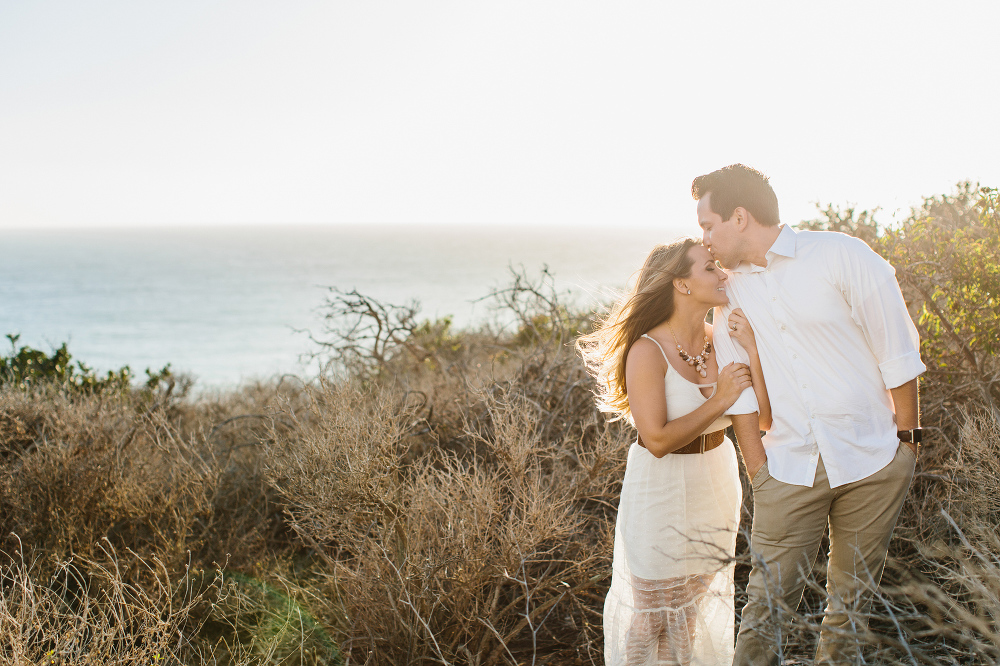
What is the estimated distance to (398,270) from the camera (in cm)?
8275

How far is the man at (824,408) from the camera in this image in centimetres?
246

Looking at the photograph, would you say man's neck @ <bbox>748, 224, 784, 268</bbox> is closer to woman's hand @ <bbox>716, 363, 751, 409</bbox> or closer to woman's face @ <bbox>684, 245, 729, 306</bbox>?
woman's face @ <bbox>684, 245, 729, 306</bbox>

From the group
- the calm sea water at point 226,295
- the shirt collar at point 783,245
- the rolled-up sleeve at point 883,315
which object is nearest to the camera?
the rolled-up sleeve at point 883,315

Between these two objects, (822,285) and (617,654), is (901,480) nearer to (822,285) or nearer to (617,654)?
(822,285)

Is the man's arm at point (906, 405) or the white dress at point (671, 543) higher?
the man's arm at point (906, 405)

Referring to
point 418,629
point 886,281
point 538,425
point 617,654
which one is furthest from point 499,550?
point 886,281

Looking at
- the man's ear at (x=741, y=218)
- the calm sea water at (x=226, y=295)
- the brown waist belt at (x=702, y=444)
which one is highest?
the man's ear at (x=741, y=218)

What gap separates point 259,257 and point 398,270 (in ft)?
126

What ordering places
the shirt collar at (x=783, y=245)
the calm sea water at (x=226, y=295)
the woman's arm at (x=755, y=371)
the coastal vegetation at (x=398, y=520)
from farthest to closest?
the calm sea water at (x=226, y=295) → the coastal vegetation at (x=398, y=520) → the woman's arm at (x=755, y=371) → the shirt collar at (x=783, y=245)

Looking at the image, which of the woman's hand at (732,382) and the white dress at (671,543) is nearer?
the woman's hand at (732,382)

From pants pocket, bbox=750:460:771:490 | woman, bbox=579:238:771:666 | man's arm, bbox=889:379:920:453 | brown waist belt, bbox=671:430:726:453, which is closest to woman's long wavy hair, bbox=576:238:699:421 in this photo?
woman, bbox=579:238:771:666

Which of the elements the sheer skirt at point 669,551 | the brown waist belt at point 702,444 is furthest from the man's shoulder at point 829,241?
the sheer skirt at point 669,551

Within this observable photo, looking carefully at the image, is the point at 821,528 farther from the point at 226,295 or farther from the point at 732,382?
the point at 226,295

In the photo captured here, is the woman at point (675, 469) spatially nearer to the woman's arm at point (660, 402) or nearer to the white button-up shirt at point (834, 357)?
the woman's arm at point (660, 402)
